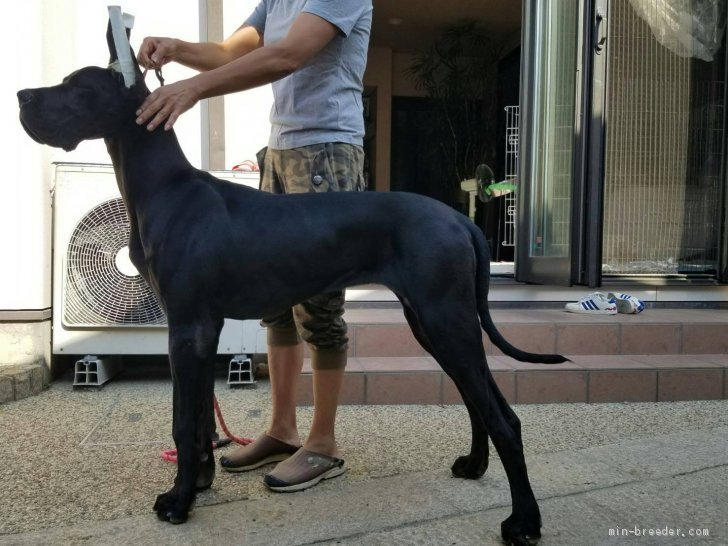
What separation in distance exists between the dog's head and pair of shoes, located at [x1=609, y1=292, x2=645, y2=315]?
358 cm

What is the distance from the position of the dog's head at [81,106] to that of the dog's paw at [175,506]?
111 cm

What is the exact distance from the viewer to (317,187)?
89.7 inches

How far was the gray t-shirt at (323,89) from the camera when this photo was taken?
2238mm

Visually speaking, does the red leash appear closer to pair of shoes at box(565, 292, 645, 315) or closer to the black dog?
the black dog

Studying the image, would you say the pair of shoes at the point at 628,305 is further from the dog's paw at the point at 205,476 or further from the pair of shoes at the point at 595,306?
the dog's paw at the point at 205,476

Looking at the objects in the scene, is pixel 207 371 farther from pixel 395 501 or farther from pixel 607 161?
pixel 607 161

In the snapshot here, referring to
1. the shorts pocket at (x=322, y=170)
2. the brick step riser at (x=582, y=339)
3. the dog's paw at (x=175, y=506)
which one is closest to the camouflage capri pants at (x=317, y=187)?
the shorts pocket at (x=322, y=170)

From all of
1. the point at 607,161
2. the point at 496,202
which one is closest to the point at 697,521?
the point at 607,161

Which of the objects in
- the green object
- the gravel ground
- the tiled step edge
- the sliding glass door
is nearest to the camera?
the gravel ground

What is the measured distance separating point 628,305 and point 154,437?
3.22 m

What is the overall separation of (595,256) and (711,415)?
56.3 inches

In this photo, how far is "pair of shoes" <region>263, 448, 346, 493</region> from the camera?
7.25ft

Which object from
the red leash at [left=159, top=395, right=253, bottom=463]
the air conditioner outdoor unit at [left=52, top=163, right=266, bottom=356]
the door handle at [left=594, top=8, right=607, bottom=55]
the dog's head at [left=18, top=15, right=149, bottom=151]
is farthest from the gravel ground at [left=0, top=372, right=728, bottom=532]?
the door handle at [left=594, top=8, right=607, bottom=55]

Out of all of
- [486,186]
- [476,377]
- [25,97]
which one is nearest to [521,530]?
[476,377]
